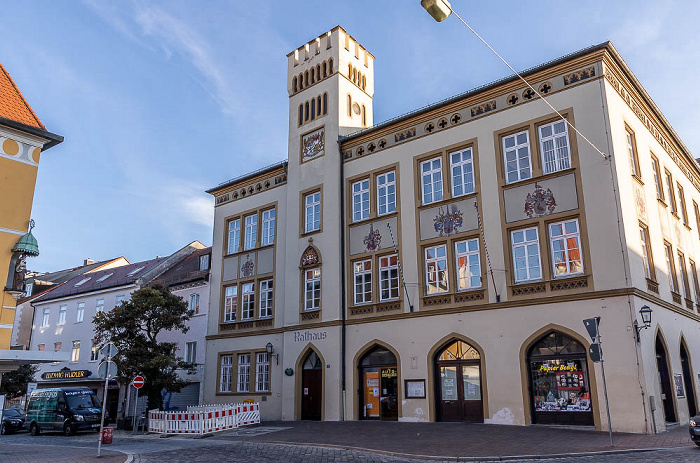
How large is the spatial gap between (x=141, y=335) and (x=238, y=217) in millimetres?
8124

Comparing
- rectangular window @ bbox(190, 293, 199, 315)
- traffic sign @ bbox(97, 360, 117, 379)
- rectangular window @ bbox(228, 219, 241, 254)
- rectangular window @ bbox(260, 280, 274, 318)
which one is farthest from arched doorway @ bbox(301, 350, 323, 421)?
traffic sign @ bbox(97, 360, 117, 379)

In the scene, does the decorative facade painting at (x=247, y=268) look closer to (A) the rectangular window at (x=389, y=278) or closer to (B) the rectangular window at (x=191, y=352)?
(B) the rectangular window at (x=191, y=352)

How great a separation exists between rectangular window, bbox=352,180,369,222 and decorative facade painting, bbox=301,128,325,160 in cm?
292

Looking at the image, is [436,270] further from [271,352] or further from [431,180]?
[271,352]

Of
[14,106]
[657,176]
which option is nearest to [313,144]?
[14,106]

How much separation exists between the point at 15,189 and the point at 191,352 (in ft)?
60.5

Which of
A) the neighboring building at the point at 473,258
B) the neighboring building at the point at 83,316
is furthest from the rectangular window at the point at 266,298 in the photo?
the neighboring building at the point at 83,316

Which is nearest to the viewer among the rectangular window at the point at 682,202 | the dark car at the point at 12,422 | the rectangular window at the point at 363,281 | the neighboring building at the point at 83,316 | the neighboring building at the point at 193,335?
the rectangular window at the point at 363,281

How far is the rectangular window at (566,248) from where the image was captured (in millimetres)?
19469

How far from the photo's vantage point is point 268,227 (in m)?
30.1

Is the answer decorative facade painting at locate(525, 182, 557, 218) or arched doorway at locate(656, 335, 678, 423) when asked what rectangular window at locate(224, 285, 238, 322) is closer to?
decorative facade painting at locate(525, 182, 557, 218)

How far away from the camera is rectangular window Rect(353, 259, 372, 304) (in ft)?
81.1

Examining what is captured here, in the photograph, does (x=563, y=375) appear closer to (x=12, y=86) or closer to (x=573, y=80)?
(x=573, y=80)

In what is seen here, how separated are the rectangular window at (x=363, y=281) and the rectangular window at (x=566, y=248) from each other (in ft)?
25.6
